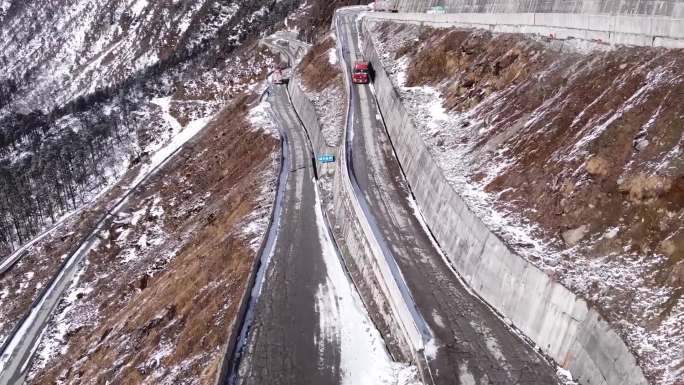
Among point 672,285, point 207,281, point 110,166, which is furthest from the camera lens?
point 110,166

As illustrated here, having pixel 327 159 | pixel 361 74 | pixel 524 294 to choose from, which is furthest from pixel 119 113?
pixel 524 294

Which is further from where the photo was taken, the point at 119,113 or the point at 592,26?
the point at 119,113

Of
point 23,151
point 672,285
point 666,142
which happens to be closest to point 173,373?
point 672,285

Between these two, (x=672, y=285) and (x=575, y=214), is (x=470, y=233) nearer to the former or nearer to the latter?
(x=575, y=214)

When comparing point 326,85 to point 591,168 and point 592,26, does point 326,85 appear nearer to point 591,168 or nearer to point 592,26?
point 592,26

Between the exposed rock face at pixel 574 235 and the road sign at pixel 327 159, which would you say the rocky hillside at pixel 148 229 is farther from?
the exposed rock face at pixel 574 235

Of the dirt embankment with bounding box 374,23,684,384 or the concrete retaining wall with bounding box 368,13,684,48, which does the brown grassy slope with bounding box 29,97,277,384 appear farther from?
the concrete retaining wall with bounding box 368,13,684,48

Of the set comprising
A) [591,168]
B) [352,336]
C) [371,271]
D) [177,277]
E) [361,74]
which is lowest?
[177,277]

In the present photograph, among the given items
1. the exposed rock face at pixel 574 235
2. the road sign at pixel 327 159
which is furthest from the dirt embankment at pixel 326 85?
the exposed rock face at pixel 574 235
